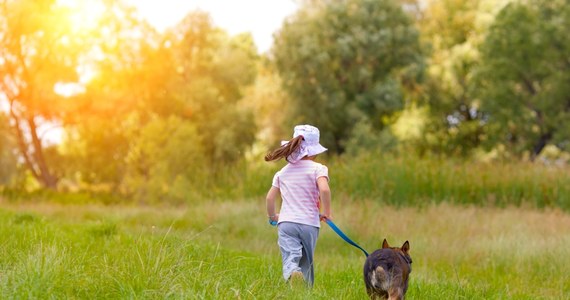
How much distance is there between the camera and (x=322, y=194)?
22.4 feet

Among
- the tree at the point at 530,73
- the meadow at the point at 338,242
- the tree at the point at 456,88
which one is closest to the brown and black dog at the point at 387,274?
the meadow at the point at 338,242

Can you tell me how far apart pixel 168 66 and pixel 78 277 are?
1250 inches

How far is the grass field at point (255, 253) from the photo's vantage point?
217 inches

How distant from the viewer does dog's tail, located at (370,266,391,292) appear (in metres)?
5.93

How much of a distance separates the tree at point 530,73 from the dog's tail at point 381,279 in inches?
1284

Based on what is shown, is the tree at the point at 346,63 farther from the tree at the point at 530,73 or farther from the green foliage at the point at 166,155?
the green foliage at the point at 166,155

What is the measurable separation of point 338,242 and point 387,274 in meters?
7.92

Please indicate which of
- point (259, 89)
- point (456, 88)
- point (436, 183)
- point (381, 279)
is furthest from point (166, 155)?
point (381, 279)

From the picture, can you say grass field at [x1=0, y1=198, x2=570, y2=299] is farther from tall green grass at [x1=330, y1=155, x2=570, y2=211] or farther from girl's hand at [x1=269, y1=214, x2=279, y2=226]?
tall green grass at [x1=330, y1=155, x2=570, y2=211]

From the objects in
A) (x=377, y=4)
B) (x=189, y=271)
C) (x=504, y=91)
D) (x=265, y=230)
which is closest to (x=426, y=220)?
(x=265, y=230)

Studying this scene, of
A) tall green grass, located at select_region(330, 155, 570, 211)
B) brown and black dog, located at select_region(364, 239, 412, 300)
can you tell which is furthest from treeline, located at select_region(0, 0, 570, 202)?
brown and black dog, located at select_region(364, 239, 412, 300)

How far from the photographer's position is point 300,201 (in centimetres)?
704

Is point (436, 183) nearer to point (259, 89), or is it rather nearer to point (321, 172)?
point (321, 172)

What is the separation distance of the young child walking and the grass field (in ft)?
1.02
